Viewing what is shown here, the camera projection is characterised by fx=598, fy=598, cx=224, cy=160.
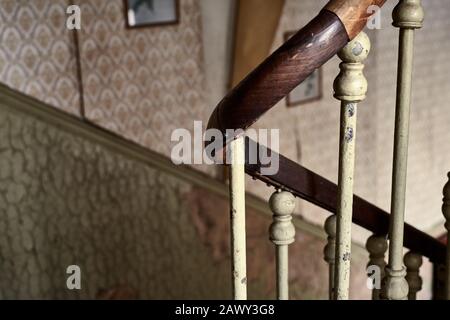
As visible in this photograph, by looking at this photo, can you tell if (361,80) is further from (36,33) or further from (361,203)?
(36,33)

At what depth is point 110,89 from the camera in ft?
9.79

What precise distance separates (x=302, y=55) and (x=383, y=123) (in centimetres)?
393

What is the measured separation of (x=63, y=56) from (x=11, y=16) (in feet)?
1.01

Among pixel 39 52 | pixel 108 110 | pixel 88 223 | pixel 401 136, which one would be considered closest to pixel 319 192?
pixel 401 136

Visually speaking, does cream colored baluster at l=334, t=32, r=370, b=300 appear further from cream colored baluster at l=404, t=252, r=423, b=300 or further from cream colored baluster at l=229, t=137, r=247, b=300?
cream colored baluster at l=404, t=252, r=423, b=300

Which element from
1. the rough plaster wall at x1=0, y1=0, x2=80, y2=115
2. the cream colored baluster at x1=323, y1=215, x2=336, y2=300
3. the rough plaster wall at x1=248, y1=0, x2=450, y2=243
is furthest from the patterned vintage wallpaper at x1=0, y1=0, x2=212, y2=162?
the cream colored baluster at x1=323, y1=215, x2=336, y2=300

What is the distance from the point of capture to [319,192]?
126cm

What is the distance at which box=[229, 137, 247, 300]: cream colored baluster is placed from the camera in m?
1.02

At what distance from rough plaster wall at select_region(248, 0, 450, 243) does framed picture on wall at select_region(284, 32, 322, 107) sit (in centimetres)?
4

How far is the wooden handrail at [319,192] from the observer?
1173mm

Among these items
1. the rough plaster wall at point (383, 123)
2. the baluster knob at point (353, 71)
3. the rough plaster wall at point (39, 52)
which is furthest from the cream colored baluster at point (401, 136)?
the rough plaster wall at point (383, 123)

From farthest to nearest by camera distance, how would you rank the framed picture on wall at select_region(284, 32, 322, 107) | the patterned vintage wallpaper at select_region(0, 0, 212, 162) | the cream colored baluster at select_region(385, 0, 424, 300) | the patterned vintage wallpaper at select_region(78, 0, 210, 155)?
the framed picture on wall at select_region(284, 32, 322, 107), the patterned vintage wallpaper at select_region(78, 0, 210, 155), the patterned vintage wallpaper at select_region(0, 0, 212, 162), the cream colored baluster at select_region(385, 0, 424, 300)

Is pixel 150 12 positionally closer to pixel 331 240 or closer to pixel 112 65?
pixel 112 65

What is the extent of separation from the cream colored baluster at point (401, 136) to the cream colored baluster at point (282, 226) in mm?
208
